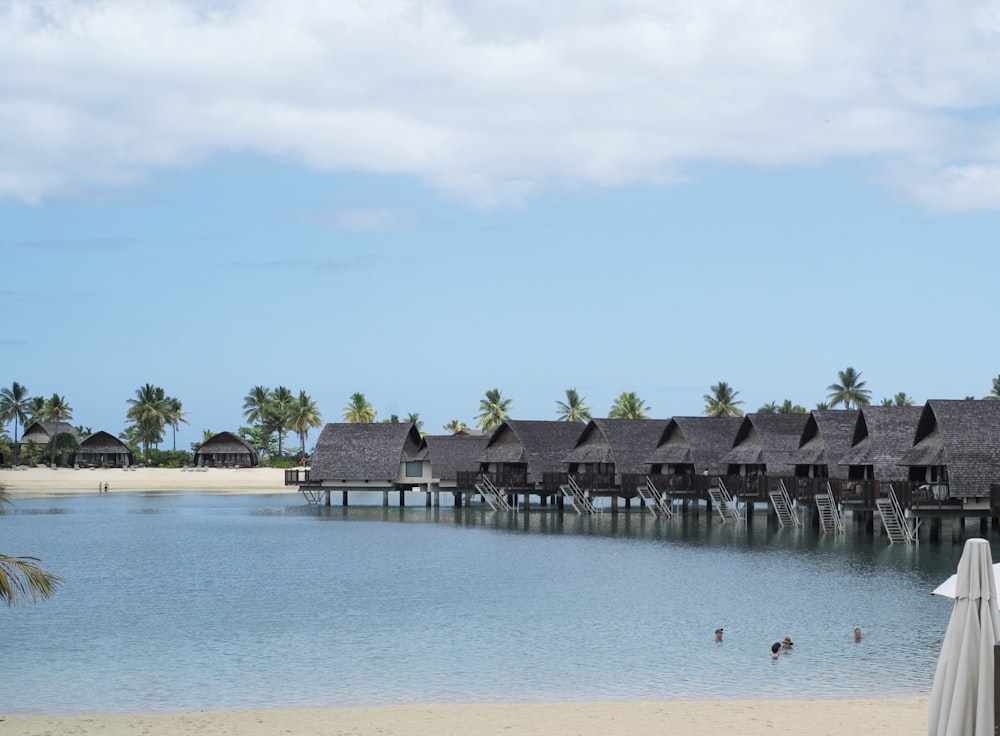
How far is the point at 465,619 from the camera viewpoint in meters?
31.5

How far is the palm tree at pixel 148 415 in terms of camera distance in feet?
458

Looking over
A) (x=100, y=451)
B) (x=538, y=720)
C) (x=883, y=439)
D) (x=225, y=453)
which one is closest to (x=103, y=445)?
(x=100, y=451)

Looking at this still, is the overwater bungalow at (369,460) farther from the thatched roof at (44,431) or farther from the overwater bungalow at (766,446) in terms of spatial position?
the thatched roof at (44,431)

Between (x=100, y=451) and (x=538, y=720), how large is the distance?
388ft

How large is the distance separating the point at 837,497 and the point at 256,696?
36634 mm

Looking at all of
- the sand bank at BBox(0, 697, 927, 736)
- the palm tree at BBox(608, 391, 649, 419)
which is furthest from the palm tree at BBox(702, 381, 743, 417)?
the sand bank at BBox(0, 697, 927, 736)

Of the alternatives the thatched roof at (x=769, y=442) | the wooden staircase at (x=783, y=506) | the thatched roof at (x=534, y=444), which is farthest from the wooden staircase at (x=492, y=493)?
the wooden staircase at (x=783, y=506)

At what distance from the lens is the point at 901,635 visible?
27922mm

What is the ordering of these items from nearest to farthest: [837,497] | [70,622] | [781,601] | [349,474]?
[70,622] < [781,601] < [837,497] < [349,474]

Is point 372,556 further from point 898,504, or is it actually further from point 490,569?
point 898,504

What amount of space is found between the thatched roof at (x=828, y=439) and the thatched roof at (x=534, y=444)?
17.3 m

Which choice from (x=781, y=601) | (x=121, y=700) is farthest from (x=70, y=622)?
(x=781, y=601)

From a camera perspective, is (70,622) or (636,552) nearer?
(70,622)

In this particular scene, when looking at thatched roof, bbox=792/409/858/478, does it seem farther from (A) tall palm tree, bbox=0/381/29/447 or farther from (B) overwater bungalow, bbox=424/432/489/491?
(A) tall palm tree, bbox=0/381/29/447
